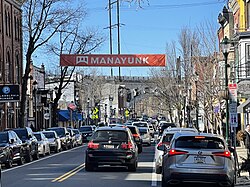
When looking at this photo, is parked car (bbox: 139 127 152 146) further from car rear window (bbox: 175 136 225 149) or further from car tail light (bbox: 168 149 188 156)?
car tail light (bbox: 168 149 188 156)

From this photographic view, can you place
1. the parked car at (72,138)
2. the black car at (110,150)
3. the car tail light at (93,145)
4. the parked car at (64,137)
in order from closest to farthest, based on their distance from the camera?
the black car at (110,150) < the car tail light at (93,145) < the parked car at (64,137) < the parked car at (72,138)

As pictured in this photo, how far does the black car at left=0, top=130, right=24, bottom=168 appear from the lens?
26000 mm

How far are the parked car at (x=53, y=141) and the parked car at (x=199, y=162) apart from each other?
24528mm

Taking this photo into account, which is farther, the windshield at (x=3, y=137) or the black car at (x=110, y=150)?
the windshield at (x=3, y=137)

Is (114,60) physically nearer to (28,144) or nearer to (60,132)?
(60,132)

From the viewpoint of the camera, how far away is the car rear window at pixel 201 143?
612 inches

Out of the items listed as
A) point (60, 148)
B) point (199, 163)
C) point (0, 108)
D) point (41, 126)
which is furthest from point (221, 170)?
point (41, 126)

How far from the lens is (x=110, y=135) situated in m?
22.7

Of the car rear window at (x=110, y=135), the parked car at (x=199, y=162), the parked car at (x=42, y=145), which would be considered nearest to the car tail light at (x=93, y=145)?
the car rear window at (x=110, y=135)

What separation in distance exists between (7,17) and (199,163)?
163 feet

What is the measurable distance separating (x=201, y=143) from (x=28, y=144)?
1673cm

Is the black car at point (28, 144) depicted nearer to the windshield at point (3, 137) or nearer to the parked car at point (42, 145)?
the parked car at point (42, 145)

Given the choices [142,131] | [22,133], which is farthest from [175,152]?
[142,131]

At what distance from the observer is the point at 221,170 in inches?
604
